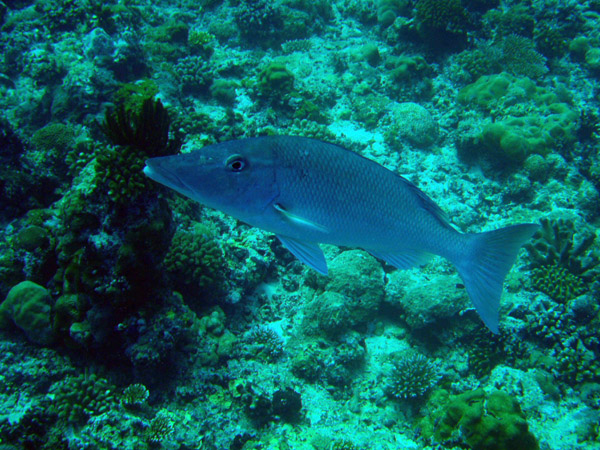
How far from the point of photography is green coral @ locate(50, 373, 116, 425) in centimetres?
313

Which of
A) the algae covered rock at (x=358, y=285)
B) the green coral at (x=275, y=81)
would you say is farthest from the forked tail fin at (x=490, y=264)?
the green coral at (x=275, y=81)

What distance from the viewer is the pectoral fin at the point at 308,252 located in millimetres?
2238

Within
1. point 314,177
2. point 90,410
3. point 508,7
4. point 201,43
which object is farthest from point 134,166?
point 508,7

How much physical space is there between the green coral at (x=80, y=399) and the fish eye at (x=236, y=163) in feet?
9.58

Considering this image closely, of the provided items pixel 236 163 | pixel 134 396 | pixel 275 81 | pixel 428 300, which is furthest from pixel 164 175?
pixel 275 81

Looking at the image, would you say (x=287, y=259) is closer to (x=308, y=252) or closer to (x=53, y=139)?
(x=308, y=252)

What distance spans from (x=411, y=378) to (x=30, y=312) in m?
4.72

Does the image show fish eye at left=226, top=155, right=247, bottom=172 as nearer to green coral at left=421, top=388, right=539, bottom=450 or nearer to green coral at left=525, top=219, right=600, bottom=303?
green coral at left=421, top=388, right=539, bottom=450

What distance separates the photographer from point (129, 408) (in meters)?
3.35

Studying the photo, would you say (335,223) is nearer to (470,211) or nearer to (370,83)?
(470,211)

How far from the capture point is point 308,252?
2.27 meters

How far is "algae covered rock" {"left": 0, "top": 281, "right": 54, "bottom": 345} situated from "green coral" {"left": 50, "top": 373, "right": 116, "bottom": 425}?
64 cm

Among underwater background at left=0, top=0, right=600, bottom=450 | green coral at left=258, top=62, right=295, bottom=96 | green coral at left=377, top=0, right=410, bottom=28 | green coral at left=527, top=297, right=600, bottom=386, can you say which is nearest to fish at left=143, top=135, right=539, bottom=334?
underwater background at left=0, top=0, right=600, bottom=450

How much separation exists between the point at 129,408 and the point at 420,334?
4.08 metres
